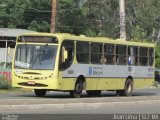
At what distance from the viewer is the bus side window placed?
28.2 m

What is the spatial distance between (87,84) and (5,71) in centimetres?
1148

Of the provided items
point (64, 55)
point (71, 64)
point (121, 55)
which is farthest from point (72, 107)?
point (121, 55)

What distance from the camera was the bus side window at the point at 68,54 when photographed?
28.2 m

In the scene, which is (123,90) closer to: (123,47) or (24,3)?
(123,47)

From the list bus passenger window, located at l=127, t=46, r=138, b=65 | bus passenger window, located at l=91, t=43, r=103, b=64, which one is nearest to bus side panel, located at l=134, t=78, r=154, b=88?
bus passenger window, located at l=127, t=46, r=138, b=65

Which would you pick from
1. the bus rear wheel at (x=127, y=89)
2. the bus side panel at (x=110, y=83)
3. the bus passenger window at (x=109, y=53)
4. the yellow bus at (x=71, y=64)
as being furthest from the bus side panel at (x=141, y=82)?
the bus passenger window at (x=109, y=53)

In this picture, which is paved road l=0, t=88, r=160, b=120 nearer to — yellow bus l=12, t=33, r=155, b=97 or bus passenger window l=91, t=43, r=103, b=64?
yellow bus l=12, t=33, r=155, b=97

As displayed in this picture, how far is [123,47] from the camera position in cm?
3366

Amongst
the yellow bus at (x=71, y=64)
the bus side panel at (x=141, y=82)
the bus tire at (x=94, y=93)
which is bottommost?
the bus tire at (x=94, y=93)

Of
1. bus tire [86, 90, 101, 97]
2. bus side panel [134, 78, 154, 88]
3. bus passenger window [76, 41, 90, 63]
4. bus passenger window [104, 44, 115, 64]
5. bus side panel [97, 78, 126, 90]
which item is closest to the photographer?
bus passenger window [76, 41, 90, 63]

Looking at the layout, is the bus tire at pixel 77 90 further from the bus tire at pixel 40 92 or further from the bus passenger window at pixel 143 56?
the bus passenger window at pixel 143 56

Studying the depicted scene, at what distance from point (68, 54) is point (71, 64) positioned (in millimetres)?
504

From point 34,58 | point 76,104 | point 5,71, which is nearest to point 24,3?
point 5,71

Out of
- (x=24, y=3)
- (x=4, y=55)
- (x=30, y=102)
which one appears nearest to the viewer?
(x=30, y=102)
